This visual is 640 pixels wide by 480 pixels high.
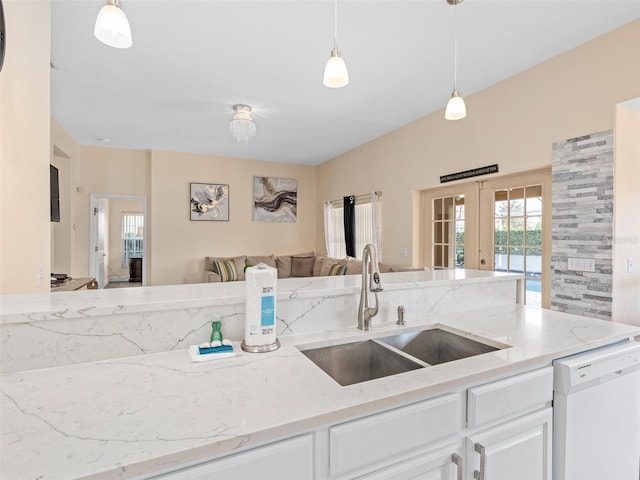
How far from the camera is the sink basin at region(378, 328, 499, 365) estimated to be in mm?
1414

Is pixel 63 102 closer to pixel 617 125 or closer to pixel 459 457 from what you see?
pixel 459 457

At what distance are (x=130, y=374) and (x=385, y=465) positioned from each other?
77 centimetres

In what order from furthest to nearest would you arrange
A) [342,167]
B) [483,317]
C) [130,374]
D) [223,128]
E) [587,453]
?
[342,167] → [223,128] → [483,317] → [587,453] → [130,374]

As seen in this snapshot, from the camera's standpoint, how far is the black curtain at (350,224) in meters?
5.47

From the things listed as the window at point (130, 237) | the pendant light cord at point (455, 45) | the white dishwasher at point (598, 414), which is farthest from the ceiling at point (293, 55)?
the window at point (130, 237)

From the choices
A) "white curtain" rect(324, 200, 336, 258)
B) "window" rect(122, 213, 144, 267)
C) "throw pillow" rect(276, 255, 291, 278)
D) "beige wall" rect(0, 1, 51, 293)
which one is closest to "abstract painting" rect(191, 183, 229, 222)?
"throw pillow" rect(276, 255, 291, 278)

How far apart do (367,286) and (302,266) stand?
15.5ft

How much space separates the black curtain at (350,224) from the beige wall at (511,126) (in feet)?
1.77

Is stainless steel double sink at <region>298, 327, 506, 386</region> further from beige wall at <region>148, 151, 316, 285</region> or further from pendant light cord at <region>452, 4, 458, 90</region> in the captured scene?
beige wall at <region>148, 151, 316, 285</region>

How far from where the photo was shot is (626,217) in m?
2.39

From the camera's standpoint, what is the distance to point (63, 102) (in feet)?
11.8

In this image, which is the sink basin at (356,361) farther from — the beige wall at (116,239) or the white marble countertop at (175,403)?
the beige wall at (116,239)

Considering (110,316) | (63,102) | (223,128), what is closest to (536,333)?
(110,316)

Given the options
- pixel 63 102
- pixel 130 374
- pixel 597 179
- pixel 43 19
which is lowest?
pixel 130 374
